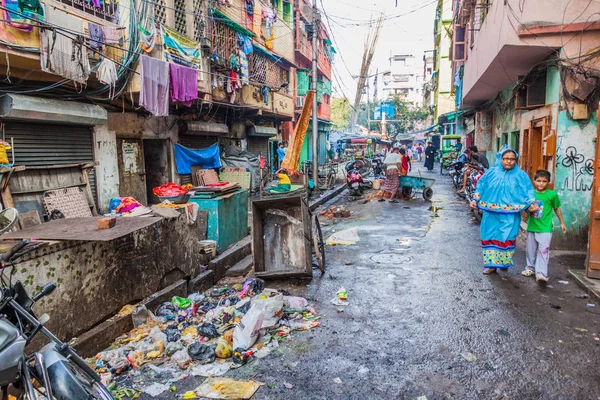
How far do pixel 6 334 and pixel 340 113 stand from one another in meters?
53.0

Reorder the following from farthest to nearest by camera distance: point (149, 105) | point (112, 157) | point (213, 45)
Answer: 1. point (213, 45)
2. point (112, 157)
3. point (149, 105)

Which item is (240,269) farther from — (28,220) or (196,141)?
(196,141)

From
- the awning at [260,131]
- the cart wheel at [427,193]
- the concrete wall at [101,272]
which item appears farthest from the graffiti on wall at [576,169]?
the awning at [260,131]

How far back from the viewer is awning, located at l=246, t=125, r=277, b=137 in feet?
59.8

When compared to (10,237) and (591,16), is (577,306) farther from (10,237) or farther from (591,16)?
(10,237)

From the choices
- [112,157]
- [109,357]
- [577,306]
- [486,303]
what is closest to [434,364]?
[486,303]

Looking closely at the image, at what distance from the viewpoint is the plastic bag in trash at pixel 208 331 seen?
172 inches

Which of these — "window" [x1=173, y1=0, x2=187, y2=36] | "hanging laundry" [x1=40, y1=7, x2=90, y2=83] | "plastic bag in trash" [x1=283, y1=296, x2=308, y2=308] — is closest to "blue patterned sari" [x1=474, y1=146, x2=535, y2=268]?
"plastic bag in trash" [x1=283, y1=296, x2=308, y2=308]

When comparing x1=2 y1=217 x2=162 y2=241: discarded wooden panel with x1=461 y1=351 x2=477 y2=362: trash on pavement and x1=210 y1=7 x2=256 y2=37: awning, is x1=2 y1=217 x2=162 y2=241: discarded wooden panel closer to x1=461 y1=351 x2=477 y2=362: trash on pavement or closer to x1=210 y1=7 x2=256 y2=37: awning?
x1=461 y1=351 x2=477 y2=362: trash on pavement

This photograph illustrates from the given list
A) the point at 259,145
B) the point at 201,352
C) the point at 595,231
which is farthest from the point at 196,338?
the point at 259,145

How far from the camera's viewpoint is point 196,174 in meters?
13.6

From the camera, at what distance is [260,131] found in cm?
1853

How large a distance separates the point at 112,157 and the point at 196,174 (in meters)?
3.58

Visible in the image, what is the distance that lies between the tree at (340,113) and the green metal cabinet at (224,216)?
145ft
